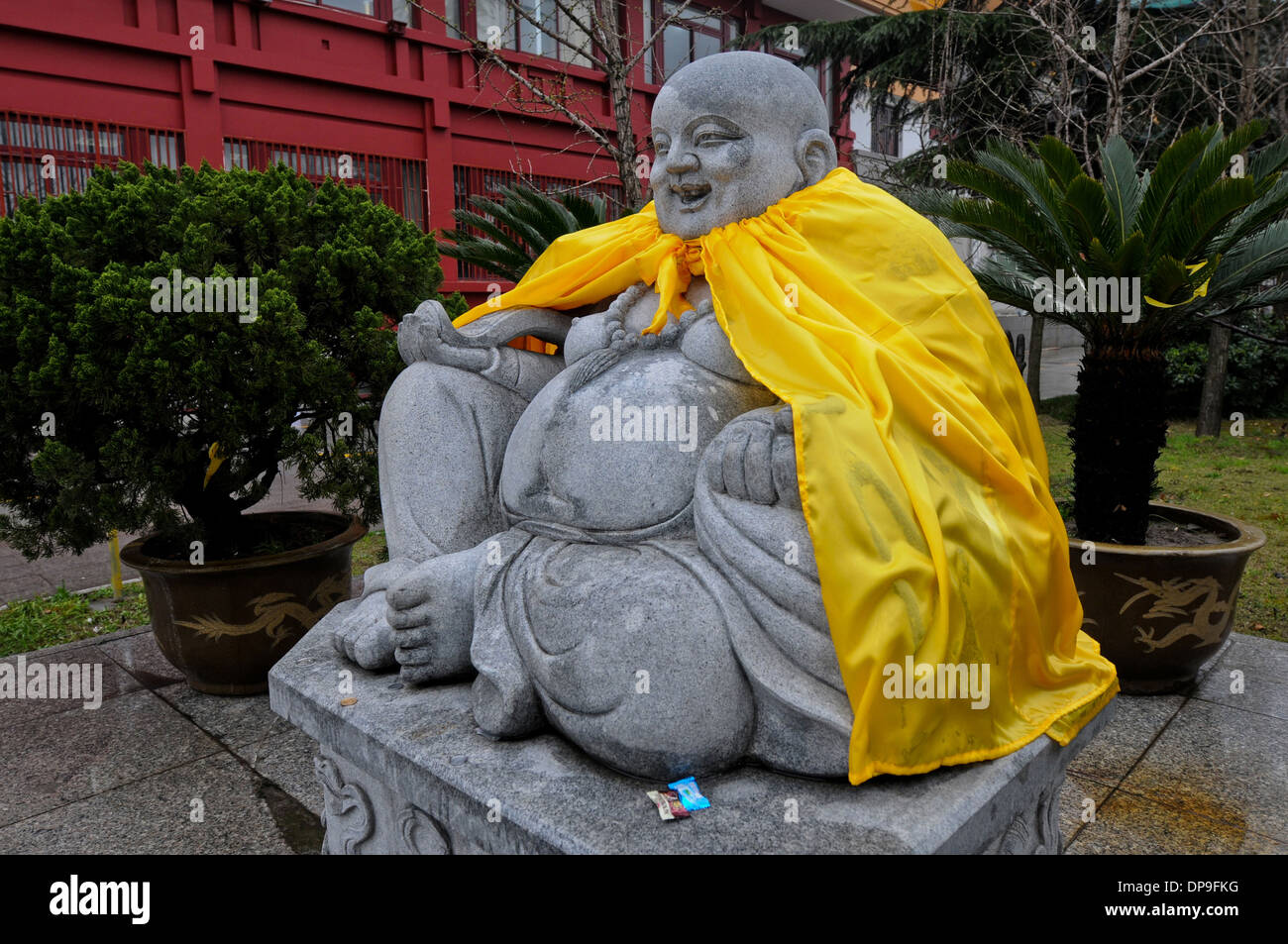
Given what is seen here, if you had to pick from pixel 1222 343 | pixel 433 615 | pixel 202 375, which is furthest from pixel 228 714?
pixel 1222 343

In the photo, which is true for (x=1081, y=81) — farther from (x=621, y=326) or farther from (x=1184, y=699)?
(x=621, y=326)

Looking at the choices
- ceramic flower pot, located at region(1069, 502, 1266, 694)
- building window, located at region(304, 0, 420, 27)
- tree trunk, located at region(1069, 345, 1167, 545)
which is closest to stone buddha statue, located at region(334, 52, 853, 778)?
ceramic flower pot, located at region(1069, 502, 1266, 694)

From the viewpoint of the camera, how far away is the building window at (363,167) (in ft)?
32.1

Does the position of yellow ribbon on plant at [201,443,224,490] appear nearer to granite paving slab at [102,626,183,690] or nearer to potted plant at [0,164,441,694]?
potted plant at [0,164,441,694]

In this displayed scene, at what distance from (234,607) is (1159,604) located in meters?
4.00

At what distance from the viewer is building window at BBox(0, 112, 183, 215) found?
787cm

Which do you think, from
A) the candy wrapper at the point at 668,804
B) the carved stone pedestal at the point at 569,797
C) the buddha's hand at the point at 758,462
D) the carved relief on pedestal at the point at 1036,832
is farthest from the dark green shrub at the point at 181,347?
the carved relief on pedestal at the point at 1036,832

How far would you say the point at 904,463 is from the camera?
197 centimetres

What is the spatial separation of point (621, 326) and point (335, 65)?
9578 millimetres

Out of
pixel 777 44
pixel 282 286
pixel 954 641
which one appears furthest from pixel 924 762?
pixel 777 44

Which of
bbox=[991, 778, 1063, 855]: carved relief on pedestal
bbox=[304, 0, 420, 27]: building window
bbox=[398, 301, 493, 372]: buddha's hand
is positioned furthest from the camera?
bbox=[304, 0, 420, 27]: building window

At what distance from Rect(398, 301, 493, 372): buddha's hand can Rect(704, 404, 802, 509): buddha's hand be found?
0.85 metres

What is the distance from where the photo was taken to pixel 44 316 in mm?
3592

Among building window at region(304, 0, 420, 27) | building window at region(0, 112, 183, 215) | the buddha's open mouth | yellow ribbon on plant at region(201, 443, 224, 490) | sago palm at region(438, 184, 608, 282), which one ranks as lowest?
yellow ribbon on plant at region(201, 443, 224, 490)
